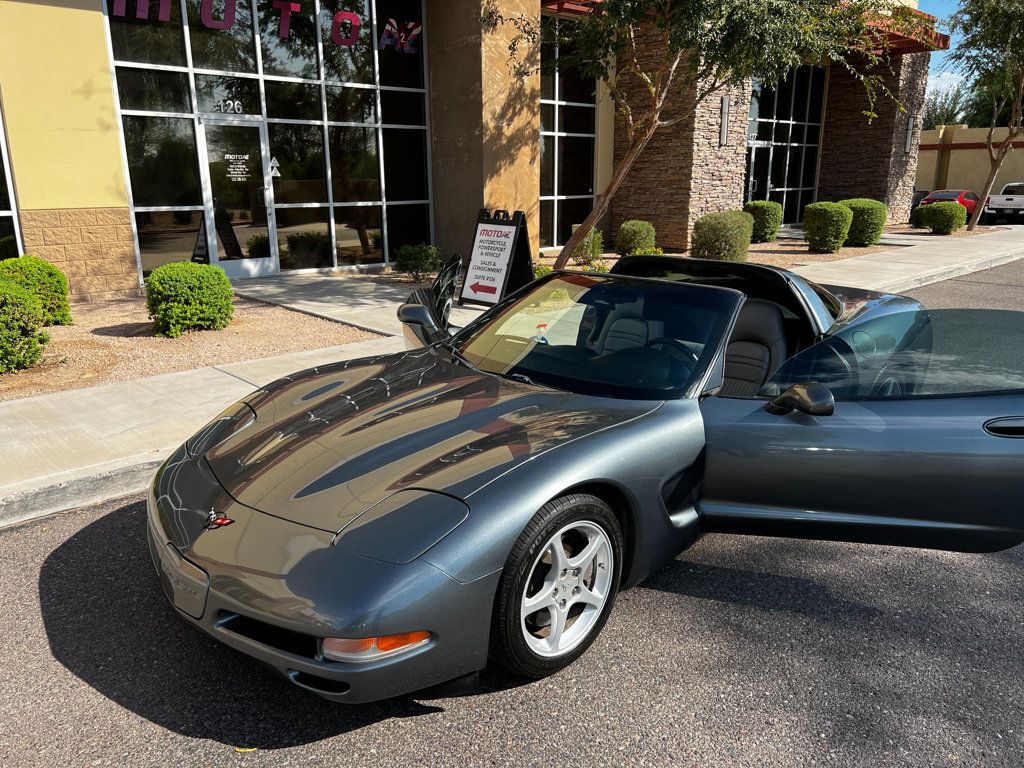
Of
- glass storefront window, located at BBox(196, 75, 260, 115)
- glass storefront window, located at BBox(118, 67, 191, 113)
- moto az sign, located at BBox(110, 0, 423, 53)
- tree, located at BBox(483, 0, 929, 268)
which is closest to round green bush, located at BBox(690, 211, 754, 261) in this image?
tree, located at BBox(483, 0, 929, 268)

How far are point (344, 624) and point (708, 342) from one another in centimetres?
206

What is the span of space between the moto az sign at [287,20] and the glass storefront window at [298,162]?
1546mm

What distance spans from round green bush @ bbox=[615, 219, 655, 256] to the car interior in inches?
444

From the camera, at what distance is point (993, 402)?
302cm

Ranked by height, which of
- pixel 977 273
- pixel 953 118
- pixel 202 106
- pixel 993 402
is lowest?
pixel 977 273

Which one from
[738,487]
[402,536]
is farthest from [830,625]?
[402,536]

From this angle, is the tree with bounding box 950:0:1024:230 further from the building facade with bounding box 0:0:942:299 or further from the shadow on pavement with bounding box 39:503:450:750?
the shadow on pavement with bounding box 39:503:450:750

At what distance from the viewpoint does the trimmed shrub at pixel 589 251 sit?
557 inches

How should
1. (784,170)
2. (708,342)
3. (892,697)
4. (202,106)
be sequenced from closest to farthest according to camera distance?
(892,697)
(708,342)
(202,106)
(784,170)

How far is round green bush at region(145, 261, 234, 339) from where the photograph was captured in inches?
318

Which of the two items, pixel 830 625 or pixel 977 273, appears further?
pixel 977 273

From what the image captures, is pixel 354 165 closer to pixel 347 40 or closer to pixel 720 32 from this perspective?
pixel 347 40

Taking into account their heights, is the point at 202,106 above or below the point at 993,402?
above

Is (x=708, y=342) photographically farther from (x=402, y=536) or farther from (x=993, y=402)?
(x=402, y=536)
